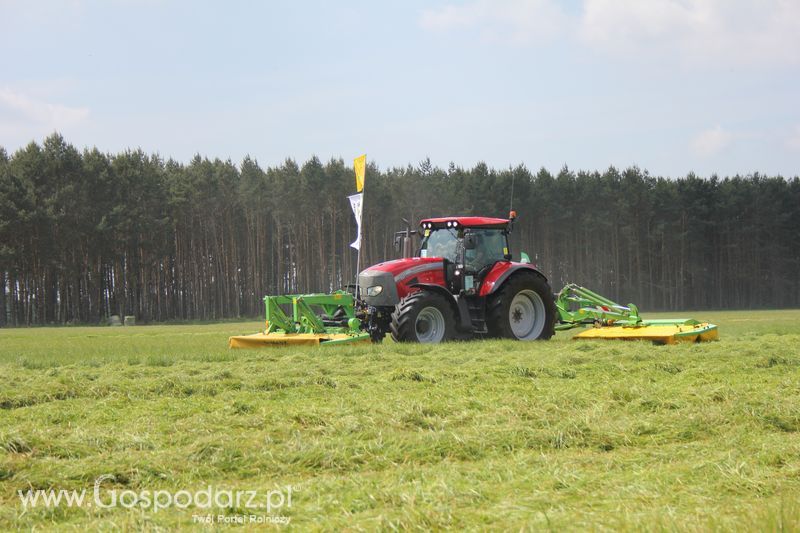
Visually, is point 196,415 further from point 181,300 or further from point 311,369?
point 181,300

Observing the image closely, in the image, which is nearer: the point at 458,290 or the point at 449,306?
the point at 449,306

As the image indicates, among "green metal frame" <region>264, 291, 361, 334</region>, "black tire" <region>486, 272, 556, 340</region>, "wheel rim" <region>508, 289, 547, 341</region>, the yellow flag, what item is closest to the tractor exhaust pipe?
"green metal frame" <region>264, 291, 361, 334</region>

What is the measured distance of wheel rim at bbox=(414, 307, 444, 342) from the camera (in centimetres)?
1300

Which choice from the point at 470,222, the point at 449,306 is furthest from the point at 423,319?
the point at 470,222

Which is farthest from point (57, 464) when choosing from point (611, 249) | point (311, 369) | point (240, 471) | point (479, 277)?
point (611, 249)

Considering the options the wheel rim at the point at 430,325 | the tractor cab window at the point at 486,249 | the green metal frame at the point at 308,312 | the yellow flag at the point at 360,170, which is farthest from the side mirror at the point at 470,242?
the yellow flag at the point at 360,170

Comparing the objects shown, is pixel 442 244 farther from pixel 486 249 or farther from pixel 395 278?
pixel 395 278

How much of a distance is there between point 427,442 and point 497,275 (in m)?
8.81

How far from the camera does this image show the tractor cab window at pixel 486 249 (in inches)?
538

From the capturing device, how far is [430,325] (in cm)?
1311

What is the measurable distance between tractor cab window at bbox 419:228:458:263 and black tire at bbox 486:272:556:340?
3.42ft

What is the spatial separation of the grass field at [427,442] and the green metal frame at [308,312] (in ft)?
14.0

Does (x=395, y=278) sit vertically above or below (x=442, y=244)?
below

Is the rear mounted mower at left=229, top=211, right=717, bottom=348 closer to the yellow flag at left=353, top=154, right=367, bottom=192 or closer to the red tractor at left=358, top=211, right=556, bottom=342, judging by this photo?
the red tractor at left=358, top=211, right=556, bottom=342
